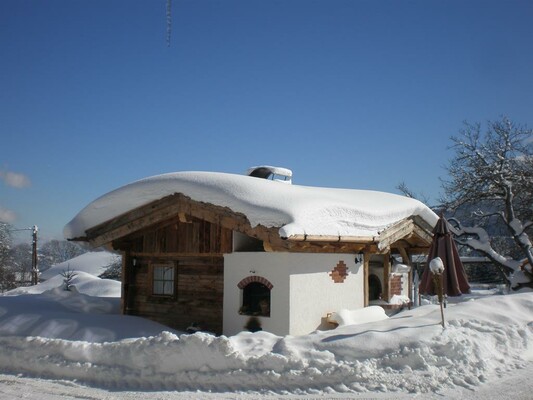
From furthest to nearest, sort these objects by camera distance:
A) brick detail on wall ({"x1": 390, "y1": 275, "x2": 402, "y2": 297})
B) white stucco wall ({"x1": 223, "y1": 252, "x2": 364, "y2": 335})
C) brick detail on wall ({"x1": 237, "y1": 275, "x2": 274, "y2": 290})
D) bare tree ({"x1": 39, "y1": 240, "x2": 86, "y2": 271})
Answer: bare tree ({"x1": 39, "y1": 240, "x2": 86, "y2": 271}) → brick detail on wall ({"x1": 390, "y1": 275, "x2": 402, "y2": 297}) → brick detail on wall ({"x1": 237, "y1": 275, "x2": 274, "y2": 290}) → white stucco wall ({"x1": 223, "y1": 252, "x2": 364, "y2": 335})

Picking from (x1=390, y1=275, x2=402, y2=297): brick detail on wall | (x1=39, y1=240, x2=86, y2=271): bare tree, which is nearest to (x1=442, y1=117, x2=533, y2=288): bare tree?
(x1=390, y1=275, x2=402, y2=297): brick detail on wall

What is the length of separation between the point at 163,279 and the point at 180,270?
72 centimetres

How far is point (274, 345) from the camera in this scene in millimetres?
8102

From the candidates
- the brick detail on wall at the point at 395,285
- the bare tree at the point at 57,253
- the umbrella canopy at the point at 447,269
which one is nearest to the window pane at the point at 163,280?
the brick detail on wall at the point at 395,285

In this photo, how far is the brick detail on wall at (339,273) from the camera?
11.0 metres

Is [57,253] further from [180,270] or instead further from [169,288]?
[180,270]

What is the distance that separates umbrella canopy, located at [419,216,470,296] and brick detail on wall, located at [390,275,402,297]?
4.30 metres

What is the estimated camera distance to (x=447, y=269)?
9.19m

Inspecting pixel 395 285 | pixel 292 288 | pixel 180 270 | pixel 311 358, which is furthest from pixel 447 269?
pixel 180 270

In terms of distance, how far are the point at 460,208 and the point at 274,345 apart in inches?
721

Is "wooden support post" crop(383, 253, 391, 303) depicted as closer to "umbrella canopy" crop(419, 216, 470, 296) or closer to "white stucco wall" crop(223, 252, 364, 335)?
"white stucco wall" crop(223, 252, 364, 335)

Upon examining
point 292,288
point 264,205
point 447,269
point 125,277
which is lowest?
point 292,288

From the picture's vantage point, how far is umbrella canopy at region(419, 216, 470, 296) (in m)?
9.11

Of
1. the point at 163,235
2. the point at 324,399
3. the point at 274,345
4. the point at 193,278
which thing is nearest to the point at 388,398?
the point at 324,399
